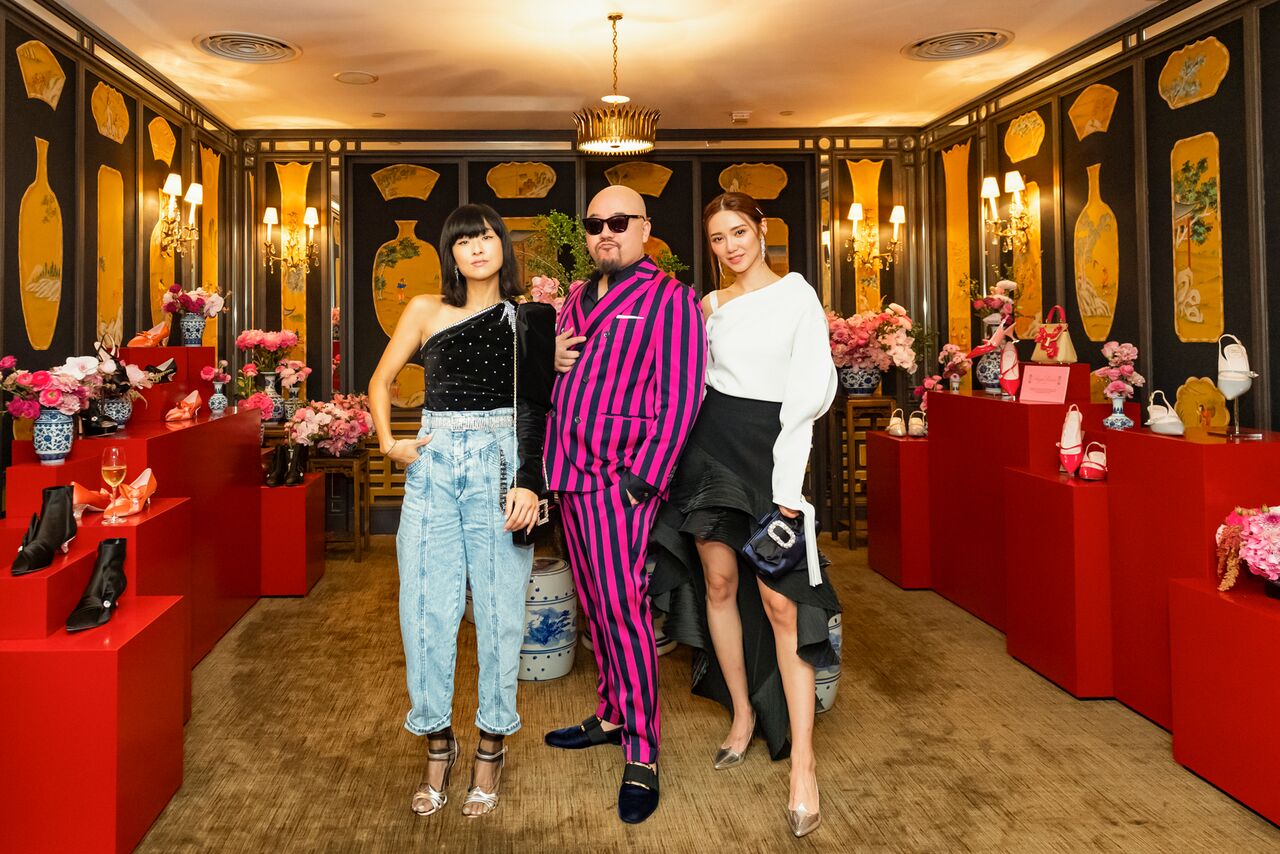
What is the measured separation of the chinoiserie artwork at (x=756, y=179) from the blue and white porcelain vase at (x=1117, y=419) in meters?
3.83

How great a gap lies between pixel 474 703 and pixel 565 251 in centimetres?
408

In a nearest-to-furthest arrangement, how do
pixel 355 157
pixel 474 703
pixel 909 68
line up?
pixel 474 703 < pixel 909 68 < pixel 355 157

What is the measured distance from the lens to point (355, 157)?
6.65 m

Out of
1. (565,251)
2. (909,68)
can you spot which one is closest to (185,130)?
(565,251)

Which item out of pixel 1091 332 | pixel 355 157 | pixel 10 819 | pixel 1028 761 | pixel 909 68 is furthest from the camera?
pixel 355 157

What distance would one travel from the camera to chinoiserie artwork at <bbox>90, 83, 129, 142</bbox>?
4441mm

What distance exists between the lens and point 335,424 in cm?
557

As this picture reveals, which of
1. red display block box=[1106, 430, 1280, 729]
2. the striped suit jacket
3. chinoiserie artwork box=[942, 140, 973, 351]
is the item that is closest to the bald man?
the striped suit jacket

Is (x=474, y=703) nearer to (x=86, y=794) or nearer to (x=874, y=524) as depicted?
(x=86, y=794)

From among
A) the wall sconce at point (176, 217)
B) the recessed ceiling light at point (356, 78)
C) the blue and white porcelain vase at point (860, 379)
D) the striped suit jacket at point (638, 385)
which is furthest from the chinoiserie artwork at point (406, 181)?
the striped suit jacket at point (638, 385)

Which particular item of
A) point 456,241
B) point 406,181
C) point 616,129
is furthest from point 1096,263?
point 406,181

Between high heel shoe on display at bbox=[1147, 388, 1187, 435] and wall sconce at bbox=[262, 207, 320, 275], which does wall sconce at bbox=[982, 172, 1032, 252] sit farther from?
wall sconce at bbox=[262, 207, 320, 275]

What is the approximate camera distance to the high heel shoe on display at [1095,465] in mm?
3307

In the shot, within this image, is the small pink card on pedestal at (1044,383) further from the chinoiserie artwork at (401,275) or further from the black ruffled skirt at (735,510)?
the chinoiserie artwork at (401,275)
